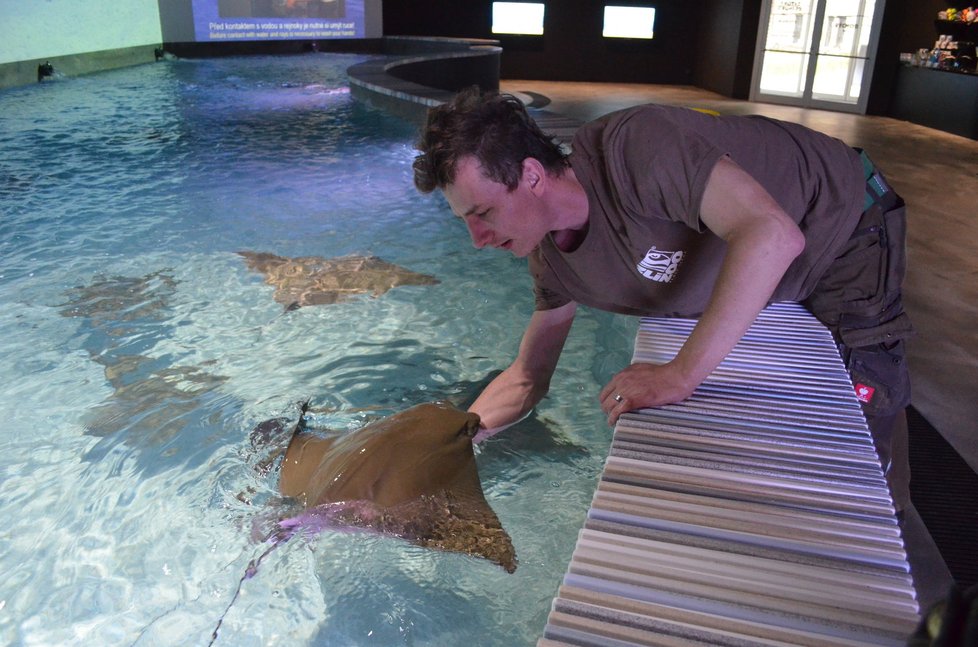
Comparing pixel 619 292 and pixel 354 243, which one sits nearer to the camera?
pixel 619 292

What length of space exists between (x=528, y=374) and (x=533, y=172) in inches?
33.9

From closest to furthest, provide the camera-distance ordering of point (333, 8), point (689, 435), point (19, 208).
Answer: point (689, 435), point (19, 208), point (333, 8)

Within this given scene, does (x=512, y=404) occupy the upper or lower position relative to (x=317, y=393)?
upper

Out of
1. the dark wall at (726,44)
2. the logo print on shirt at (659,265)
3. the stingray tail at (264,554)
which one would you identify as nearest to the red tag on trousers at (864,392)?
the logo print on shirt at (659,265)

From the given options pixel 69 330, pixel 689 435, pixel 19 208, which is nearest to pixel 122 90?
pixel 19 208

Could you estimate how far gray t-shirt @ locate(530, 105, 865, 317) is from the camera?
1.35 meters

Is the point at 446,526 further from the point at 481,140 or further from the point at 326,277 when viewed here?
the point at 326,277

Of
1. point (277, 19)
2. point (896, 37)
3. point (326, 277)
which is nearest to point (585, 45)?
point (896, 37)

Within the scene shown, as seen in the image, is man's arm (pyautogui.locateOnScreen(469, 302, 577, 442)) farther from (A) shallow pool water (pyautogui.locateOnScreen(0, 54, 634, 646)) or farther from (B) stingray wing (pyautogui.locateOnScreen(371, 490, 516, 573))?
(B) stingray wing (pyautogui.locateOnScreen(371, 490, 516, 573))

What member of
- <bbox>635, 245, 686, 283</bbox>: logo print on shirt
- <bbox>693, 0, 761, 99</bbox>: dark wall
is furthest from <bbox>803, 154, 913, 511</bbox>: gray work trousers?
<bbox>693, 0, 761, 99</bbox>: dark wall

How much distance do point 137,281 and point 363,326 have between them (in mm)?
1465

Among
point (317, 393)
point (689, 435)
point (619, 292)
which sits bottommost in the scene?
point (317, 393)

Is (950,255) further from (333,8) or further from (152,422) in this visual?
(333,8)

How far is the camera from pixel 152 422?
2.78 m
